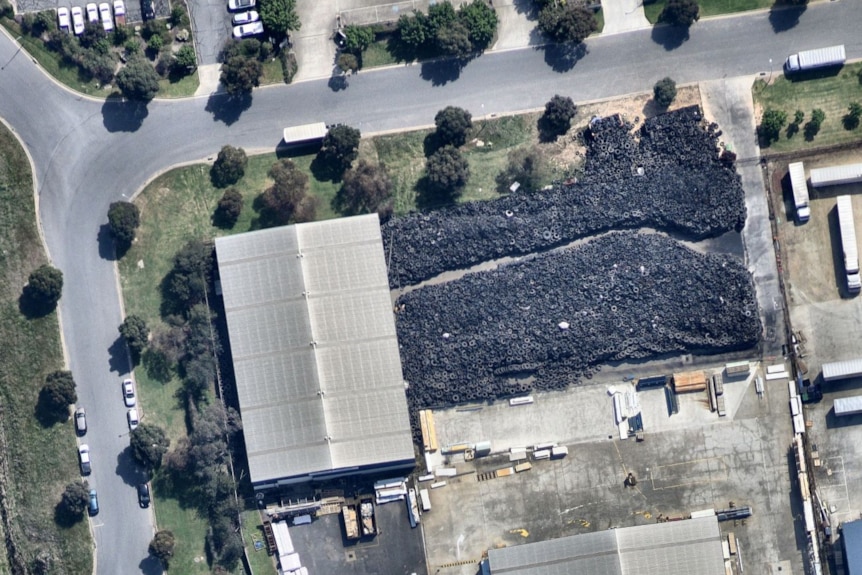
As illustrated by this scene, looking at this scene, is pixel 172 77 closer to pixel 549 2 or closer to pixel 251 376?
pixel 251 376

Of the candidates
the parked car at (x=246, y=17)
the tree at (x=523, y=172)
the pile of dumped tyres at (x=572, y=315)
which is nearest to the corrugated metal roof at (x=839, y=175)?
the pile of dumped tyres at (x=572, y=315)

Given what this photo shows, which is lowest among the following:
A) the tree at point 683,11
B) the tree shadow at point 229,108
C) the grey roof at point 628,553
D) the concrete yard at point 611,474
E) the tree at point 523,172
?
the grey roof at point 628,553

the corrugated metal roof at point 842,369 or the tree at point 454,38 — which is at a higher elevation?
the tree at point 454,38

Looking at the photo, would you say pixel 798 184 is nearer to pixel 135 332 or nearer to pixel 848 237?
pixel 848 237

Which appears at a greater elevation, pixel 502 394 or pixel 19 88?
pixel 19 88

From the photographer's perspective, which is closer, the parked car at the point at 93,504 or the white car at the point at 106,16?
the parked car at the point at 93,504

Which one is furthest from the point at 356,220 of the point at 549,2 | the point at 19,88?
the point at 19,88

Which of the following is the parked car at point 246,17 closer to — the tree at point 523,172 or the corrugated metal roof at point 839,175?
the tree at point 523,172

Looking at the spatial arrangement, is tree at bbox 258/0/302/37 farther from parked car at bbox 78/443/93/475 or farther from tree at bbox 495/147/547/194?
parked car at bbox 78/443/93/475
